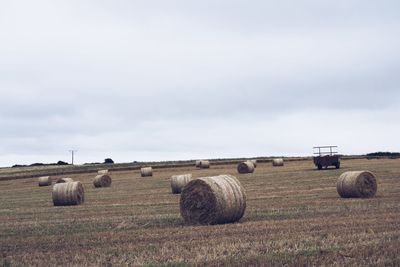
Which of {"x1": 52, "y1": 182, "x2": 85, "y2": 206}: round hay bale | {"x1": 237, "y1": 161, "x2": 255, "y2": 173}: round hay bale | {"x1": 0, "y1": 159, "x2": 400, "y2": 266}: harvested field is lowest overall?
{"x1": 0, "y1": 159, "x2": 400, "y2": 266}: harvested field

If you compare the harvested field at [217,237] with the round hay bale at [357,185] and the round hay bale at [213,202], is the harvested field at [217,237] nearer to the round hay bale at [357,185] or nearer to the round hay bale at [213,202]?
the round hay bale at [213,202]

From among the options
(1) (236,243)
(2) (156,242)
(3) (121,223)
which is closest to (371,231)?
(1) (236,243)

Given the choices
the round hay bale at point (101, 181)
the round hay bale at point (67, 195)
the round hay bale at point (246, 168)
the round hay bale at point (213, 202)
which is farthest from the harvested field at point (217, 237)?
the round hay bale at point (246, 168)

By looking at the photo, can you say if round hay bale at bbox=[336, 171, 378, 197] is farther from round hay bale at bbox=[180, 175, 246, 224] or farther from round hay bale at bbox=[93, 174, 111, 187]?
round hay bale at bbox=[93, 174, 111, 187]

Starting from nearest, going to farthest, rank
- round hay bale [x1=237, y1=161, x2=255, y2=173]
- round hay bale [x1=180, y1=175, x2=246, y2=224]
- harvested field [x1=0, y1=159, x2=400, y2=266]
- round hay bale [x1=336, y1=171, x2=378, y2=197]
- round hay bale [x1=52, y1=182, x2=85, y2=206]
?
harvested field [x1=0, y1=159, x2=400, y2=266], round hay bale [x1=180, y1=175, x2=246, y2=224], round hay bale [x1=336, y1=171, x2=378, y2=197], round hay bale [x1=52, y1=182, x2=85, y2=206], round hay bale [x1=237, y1=161, x2=255, y2=173]

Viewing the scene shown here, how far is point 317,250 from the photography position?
10180mm

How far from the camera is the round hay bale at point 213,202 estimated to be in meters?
15.6

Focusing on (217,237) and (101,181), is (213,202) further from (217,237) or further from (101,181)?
(101,181)

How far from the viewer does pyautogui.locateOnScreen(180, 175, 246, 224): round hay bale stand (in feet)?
51.3

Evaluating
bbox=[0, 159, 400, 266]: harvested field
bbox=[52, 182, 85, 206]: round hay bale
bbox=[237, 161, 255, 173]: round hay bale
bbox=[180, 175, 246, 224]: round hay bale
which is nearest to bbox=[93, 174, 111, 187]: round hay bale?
bbox=[237, 161, 255, 173]: round hay bale

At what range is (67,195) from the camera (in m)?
26.0

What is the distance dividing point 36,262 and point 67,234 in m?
3.94

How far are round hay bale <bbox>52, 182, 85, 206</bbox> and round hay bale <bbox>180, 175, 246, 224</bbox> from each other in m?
10.9

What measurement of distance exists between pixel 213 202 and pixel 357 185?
9122 millimetres
